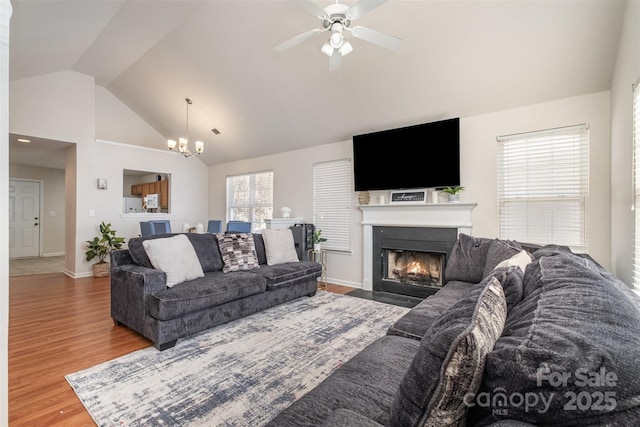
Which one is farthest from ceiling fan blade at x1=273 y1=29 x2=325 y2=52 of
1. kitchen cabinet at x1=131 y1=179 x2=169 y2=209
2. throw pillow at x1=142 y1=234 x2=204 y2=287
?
kitchen cabinet at x1=131 y1=179 x2=169 y2=209

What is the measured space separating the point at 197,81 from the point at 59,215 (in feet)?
21.1

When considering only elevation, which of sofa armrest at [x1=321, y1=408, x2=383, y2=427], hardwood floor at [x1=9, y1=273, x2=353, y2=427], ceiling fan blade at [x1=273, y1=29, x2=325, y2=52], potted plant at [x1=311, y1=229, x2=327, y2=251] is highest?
ceiling fan blade at [x1=273, y1=29, x2=325, y2=52]

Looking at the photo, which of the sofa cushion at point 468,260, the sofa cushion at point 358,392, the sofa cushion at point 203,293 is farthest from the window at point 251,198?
the sofa cushion at point 358,392

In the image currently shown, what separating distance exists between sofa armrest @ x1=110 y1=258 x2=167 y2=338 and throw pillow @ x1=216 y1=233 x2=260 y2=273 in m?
0.89

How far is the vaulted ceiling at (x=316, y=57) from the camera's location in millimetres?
2680

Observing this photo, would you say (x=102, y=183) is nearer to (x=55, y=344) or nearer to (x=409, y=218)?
(x=55, y=344)

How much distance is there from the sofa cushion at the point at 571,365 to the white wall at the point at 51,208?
1036cm

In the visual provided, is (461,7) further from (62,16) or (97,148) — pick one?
(97,148)

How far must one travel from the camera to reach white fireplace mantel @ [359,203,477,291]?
376 cm

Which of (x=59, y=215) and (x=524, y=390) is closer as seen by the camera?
(x=524, y=390)

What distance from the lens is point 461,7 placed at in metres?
2.62

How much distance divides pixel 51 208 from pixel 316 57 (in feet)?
28.1
